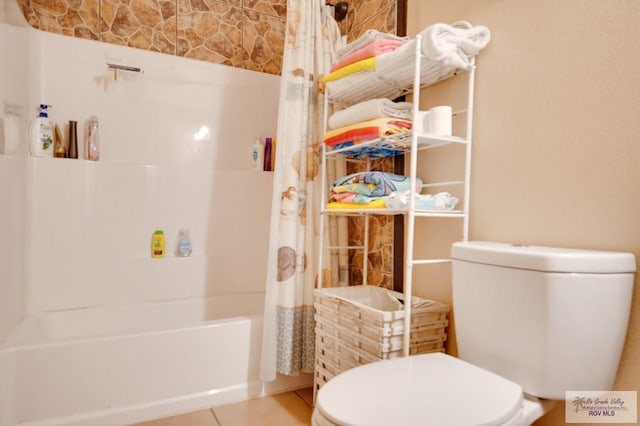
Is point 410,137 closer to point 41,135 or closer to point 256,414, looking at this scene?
point 256,414

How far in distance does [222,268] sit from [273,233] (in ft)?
2.55

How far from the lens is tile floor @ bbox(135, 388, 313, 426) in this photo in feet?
5.17

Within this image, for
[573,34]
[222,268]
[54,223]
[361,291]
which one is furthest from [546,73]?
[54,223]

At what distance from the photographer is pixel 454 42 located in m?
1.26

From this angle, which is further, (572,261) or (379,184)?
(379,184)

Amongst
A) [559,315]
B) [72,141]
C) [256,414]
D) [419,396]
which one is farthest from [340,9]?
[256,414]

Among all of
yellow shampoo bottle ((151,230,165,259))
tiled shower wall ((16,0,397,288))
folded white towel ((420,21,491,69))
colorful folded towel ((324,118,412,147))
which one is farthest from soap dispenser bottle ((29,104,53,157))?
folded white towel ((420,21,491,69))

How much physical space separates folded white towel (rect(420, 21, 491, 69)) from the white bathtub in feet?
4.48

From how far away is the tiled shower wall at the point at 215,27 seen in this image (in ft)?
6.25

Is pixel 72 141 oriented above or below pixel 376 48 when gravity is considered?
below

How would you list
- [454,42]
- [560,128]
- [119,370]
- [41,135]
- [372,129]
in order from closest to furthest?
[560,128], [454,42], [372,129], [119,370], [41,135]

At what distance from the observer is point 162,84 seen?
2213 millimetres

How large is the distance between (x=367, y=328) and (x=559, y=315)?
62cm

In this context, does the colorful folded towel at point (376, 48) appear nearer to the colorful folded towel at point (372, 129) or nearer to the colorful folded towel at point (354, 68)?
the colorful folded towel at point (354, 68)
